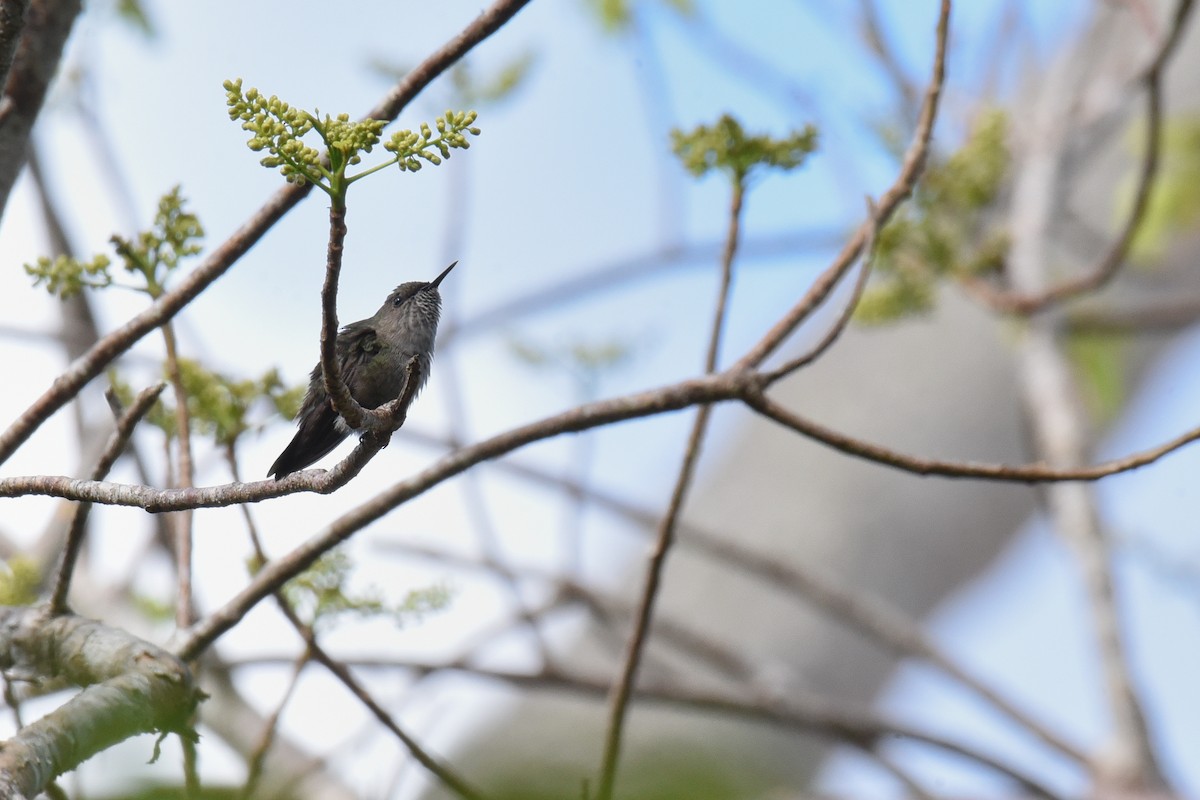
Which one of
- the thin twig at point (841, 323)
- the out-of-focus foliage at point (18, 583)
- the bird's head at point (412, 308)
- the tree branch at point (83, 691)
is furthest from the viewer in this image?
the out-of-focus foliage at point (18, 583)

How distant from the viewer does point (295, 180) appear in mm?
1466

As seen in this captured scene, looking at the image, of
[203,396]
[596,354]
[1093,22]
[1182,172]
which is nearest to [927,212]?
[596,354]

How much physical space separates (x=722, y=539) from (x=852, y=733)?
1007 millimetres

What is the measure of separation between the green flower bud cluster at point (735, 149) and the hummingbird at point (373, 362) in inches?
24.9

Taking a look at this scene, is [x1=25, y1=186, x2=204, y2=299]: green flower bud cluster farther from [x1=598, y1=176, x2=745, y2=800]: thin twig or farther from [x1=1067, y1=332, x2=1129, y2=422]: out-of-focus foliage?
[x1=1067, y1=332, x2=1129, y2=422]: out-of-focus foliage

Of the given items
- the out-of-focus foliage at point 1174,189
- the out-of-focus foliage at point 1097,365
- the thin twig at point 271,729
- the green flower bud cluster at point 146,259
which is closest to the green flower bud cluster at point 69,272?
the green flower bud cluster at point 146,259

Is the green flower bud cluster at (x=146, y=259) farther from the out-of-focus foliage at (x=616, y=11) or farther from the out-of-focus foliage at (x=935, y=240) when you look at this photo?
the out-of-focus foliage at (x=616, y=11)

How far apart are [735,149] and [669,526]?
830 mm

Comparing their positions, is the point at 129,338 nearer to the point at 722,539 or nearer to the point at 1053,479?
the point at 1053,479

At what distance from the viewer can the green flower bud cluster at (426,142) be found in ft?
4.82

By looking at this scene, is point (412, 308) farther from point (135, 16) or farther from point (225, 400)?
point (135, 16)

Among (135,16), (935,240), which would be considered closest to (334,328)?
(935,240)

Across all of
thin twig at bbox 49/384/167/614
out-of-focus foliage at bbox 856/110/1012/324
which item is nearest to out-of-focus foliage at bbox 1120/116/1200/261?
out-of-focus foliage at bbox 856/110/1012/324

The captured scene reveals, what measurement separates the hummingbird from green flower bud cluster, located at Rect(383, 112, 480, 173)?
700 mm
